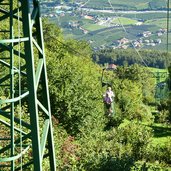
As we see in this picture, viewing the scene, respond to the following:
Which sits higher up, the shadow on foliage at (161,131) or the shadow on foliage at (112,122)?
the shadow on foliage at (112,122)

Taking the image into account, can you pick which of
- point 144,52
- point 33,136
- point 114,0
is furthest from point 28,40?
point 114,0

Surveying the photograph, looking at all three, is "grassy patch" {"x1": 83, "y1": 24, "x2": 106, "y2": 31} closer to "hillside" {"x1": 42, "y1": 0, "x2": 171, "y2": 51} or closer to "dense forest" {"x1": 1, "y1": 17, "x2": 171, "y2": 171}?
"hillside" {"x1": 42, "y1": 0, "x2": 171, "y2": 51}

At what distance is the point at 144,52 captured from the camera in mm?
95688

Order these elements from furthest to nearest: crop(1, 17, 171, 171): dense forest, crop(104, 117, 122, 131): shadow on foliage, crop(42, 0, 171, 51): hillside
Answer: crop(42, 0, 171, 51): hillside < crop(104, 117, 122, 131): shadow on foliage < crop(1, 17, 171, 171): dense forest

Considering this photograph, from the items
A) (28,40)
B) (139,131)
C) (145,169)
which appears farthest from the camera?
(139,131)

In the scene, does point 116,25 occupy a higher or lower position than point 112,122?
lower

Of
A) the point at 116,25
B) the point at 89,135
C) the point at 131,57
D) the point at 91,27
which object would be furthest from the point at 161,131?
the point at 116,25

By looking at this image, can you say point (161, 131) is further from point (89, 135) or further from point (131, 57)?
point (131, 57)

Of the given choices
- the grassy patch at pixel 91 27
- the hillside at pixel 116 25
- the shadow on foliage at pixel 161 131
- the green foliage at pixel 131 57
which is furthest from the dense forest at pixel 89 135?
the grassy patch at pixel 91 27

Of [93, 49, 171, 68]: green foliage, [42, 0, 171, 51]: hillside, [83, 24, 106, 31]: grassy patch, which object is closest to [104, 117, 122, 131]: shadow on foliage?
[93, 49, 171, 68]: green foliage

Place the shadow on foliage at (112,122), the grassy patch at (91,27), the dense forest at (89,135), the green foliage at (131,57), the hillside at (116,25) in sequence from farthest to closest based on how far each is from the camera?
1. the grassy patch at (91,27)
2. the hillside at (116,25)
3. the green foliage at (131,57)
4. the shadow on foliage at (112,122)
5. the dense forest at (89,135)

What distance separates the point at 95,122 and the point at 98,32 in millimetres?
94830

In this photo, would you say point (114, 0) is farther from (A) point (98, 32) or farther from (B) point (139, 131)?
(B) point (139, 131)

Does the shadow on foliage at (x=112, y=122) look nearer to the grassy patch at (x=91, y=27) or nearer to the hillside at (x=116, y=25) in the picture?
the hillside at (x=116, y=25)
